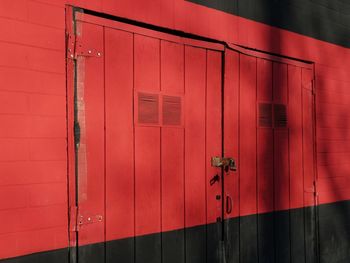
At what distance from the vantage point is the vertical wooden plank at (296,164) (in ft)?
15.1

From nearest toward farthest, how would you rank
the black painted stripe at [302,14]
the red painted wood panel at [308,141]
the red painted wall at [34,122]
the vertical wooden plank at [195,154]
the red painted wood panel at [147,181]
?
the red painted wall at [34,122] < the red painted wood panel at [147,181] < the vertical wooden plank at [195,154] < the black painted stripe at [302,14] < the red painted wood panel at [308,141]

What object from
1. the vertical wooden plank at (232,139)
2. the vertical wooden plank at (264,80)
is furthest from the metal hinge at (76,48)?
the vertical wooden plank at (264,80)

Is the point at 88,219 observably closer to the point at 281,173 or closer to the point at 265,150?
the point at 265,150

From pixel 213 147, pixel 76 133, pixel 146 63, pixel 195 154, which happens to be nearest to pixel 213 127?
pixel 213 147

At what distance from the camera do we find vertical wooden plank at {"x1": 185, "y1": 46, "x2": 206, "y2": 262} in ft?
11.8

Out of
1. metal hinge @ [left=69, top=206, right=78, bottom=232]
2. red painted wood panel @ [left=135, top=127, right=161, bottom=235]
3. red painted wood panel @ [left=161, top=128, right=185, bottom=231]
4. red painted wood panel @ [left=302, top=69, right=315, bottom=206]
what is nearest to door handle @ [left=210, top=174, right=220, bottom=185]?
red painted wood panel @ [left=161, top=128, right=185, bottom=231]

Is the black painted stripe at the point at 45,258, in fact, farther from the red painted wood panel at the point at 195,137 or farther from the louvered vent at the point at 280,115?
the louvered vent at the point at 280,115

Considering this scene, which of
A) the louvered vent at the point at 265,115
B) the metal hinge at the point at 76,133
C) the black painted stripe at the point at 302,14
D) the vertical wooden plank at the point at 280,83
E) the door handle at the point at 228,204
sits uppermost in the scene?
the black painted stripe at the point at 302,14

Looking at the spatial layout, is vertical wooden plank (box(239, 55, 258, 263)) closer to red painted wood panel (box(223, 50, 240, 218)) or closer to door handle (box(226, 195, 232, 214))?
red painted wood panel (box(223, 50, 240, 218))

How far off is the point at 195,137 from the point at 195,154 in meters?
0.15

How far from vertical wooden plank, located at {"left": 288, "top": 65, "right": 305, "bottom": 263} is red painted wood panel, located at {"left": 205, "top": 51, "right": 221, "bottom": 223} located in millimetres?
1139

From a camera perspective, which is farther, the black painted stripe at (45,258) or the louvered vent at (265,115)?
the louvered vent at (265,115)

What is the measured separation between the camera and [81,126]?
2.92 meters

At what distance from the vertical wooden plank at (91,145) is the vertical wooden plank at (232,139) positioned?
1298mm
